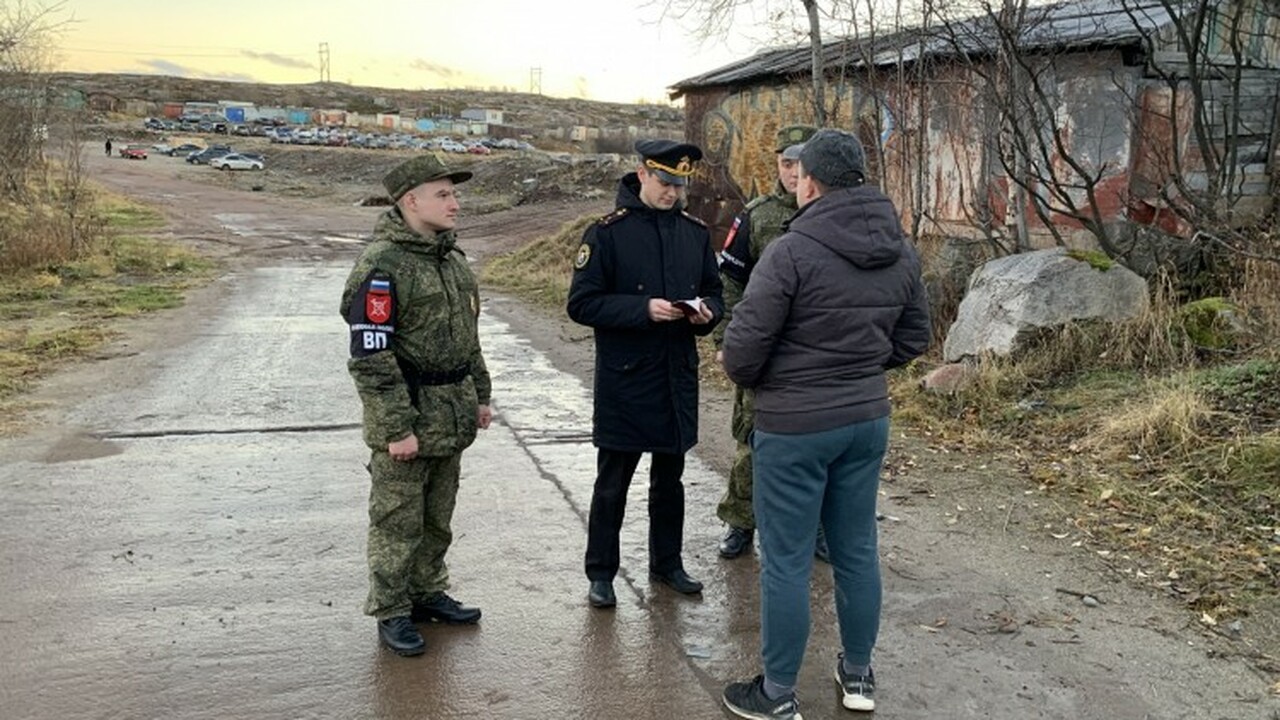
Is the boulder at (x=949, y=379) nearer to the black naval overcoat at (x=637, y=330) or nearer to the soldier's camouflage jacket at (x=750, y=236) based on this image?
the soldier's camouflage jacket at (x=750, y=236)

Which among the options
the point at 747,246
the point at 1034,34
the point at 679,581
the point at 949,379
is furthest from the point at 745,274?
the point at 1034,34

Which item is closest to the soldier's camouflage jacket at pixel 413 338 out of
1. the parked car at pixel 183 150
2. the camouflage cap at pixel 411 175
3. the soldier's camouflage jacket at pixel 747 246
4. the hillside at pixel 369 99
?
the camouflage cap at pixel 411 175

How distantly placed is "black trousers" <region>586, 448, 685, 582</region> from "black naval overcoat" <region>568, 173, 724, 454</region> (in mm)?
123

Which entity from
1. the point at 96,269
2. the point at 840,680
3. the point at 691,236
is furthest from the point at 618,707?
the point at 96,269

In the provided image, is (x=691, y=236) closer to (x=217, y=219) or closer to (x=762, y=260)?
(x=762, y=260)

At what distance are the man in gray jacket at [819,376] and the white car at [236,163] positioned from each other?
55.5 meters

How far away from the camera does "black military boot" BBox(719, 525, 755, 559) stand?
16.4 feet

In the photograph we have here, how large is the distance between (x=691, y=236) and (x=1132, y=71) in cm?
739

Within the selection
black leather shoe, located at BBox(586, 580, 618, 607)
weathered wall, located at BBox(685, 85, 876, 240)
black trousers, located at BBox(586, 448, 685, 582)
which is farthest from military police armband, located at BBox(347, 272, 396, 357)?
weathered wall, located at BBox(685, 85, 876, 240)

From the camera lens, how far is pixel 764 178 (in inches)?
604

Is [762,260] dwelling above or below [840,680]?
above

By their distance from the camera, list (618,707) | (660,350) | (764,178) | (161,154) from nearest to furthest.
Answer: (618,707) < (660,350) < (764,178) < (161,154)

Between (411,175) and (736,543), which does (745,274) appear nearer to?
(736,543)

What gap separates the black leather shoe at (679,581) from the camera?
4512 millimetres
